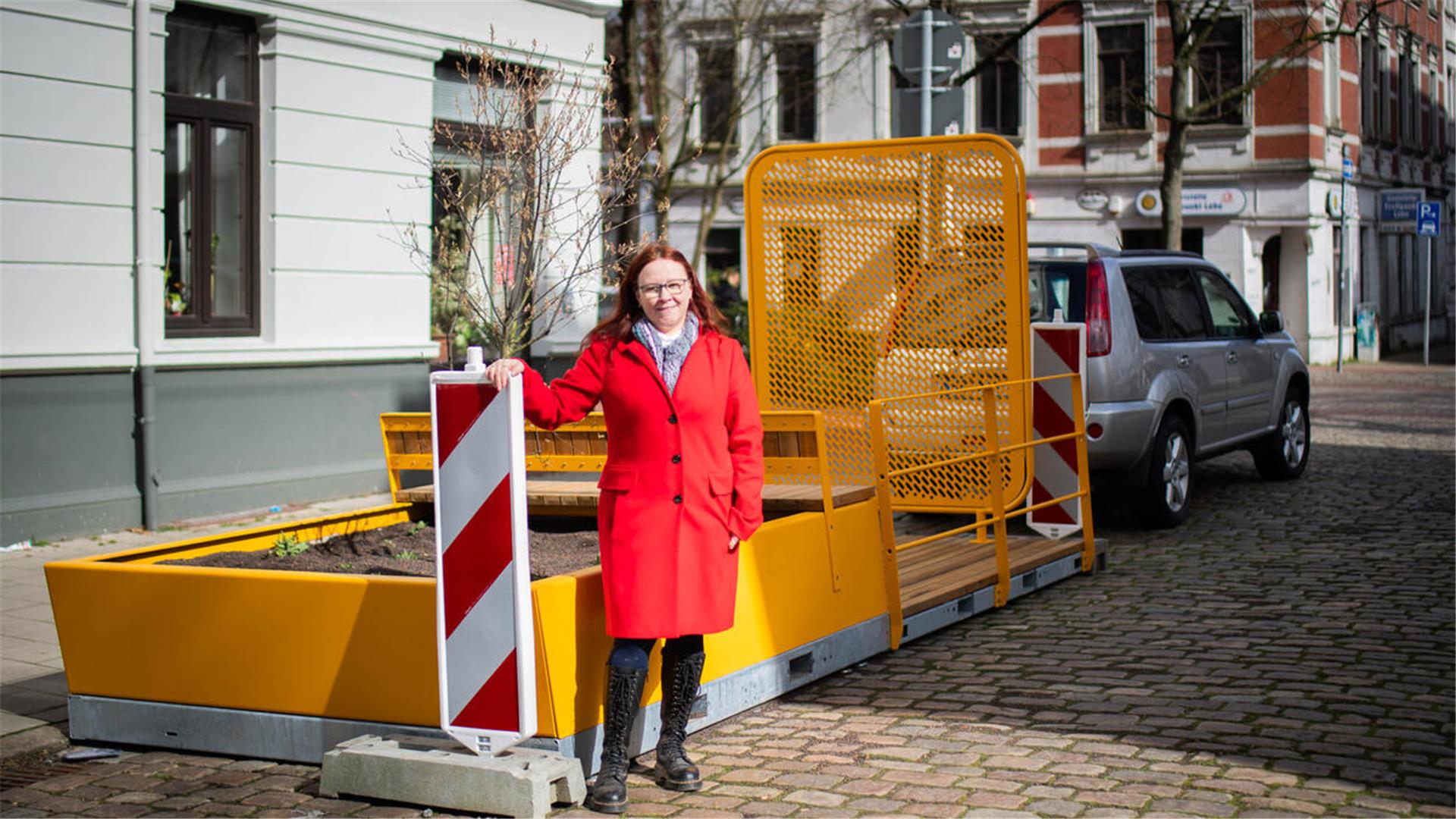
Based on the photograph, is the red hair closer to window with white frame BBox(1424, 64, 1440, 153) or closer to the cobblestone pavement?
the cobblestone pavement

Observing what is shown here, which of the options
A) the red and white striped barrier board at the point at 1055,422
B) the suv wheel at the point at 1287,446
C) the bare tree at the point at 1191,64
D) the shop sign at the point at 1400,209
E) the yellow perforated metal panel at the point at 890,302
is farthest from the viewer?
the shop sign at the point at 1400,209

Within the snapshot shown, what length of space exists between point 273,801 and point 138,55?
23.3ft

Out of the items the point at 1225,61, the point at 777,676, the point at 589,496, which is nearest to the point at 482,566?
the point at 777,676

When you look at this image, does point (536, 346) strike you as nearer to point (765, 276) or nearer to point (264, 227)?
point (264, 227)

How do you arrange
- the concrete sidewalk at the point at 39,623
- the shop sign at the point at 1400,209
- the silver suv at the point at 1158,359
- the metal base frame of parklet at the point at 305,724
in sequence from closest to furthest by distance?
1. the metal base frame of parklet at the point at 305,724
2. the concrete sidewalk at the point at 39,623
3. the silver suv at the point at 1158,359
4. the shop sign at the point at 1400,209

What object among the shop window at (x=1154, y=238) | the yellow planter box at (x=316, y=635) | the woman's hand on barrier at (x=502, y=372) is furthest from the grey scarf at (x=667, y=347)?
the shop window at (x=1154, y=238)

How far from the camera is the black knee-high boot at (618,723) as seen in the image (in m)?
4.93

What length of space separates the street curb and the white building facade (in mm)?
4373

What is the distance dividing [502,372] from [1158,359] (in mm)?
6864

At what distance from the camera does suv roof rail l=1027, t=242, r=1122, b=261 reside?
10.6m

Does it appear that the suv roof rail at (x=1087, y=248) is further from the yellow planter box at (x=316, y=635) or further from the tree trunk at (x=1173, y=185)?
the tree trunk at (x=1173, y=185)

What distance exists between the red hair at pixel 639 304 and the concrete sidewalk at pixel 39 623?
2.54m

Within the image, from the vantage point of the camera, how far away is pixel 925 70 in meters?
10.5

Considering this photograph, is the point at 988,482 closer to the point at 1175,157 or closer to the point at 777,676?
the point at 777,676
